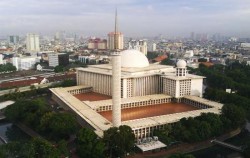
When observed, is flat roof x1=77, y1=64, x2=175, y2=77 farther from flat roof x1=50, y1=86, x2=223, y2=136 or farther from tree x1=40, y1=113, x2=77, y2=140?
tree x1=40, y1=113, x2=77, y2=140

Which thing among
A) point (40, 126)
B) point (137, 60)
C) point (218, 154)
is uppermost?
point (137, 60)

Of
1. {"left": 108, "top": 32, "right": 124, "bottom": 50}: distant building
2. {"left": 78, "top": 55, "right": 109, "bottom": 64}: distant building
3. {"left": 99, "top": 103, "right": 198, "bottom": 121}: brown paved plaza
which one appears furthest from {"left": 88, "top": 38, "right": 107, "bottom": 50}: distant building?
{"left": 108, "top": 32, "right": 124, "bottom": 50}: distant building

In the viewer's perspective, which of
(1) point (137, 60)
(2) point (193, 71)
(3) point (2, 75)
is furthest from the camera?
(3) point (2, 75)

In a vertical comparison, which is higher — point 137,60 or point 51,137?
point 137,60

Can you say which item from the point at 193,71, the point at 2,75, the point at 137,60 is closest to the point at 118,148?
the point at 137,60

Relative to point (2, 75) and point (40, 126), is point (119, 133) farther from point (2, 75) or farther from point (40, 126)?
point (2, 75)

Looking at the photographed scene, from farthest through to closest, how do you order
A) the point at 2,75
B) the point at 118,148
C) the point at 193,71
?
1. the point at 2,75
2. the point at 193,71
3. the point at 118,148
